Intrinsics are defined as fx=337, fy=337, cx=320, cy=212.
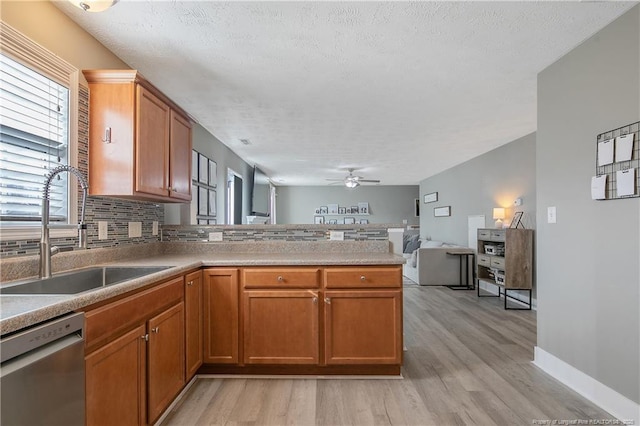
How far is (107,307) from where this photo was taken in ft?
4.51

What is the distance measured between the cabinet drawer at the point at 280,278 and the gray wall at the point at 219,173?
119 centimetres

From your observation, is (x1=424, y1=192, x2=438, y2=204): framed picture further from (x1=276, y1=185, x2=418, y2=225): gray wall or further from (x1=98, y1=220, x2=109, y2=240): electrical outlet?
(x1=98, y1=220, x2=109, y2=240): electrical outlet

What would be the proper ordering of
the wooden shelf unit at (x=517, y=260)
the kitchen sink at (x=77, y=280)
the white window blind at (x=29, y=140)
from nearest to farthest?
the kitchen sink at (x=77, y=280) < the white window blind at (x=29, y=140) < the wooden shelf unit at (x=517, y=260)

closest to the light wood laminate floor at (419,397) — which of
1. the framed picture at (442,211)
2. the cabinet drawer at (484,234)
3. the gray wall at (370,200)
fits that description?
the cabinet drawer at (484,234)

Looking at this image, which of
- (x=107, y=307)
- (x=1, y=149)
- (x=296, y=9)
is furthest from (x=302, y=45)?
(x=107, y=307)

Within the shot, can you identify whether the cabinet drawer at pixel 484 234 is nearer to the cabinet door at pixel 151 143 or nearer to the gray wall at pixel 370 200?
the cabinet door at pixel 151 143

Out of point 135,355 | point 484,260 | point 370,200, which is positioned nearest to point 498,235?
point 484,260

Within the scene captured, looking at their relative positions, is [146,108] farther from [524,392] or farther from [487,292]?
[487,292]

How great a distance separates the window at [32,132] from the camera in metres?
1.61

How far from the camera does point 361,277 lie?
2.33 metres

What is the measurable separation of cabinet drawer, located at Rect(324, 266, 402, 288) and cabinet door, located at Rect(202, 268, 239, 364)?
0.66 metres

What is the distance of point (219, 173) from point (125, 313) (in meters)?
3.47

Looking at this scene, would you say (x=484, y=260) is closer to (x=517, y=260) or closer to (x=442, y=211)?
(x=517, y=260)

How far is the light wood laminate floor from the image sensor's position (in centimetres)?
193
